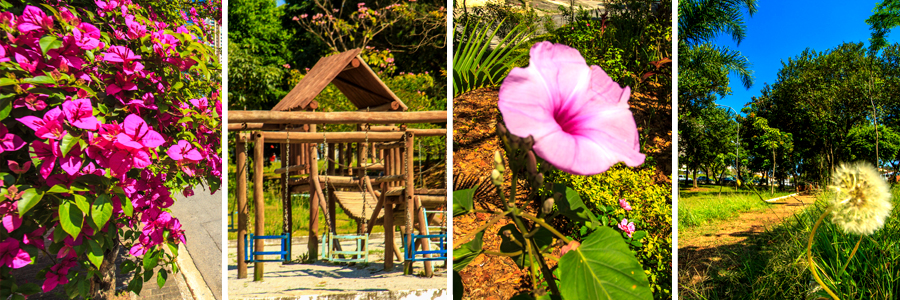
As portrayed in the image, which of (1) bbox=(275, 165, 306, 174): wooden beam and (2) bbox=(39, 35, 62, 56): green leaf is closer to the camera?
(2) bbox=(39, 35, 62, 56): green leaf

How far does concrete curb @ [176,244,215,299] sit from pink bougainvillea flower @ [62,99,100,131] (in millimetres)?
1301

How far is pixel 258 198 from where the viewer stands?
1335mm

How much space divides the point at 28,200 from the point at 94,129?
0.27 meters

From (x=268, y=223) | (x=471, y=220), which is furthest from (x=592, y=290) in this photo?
(x=268, y=223)

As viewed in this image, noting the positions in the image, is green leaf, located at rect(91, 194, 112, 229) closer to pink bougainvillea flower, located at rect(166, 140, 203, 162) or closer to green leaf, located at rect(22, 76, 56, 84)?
pink bougainvillea flower, located at rect(166, 140, 203, 162)

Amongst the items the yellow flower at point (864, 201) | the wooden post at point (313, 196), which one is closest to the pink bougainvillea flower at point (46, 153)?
the wooden post at point (313, 196)

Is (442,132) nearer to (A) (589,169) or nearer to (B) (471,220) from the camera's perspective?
(B) (471,220)

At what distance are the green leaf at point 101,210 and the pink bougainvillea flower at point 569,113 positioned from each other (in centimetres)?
158

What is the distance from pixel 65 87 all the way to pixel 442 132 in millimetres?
1286

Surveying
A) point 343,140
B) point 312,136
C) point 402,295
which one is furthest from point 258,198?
point 402,295

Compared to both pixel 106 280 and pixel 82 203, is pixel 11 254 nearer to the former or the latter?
pixel 82 203

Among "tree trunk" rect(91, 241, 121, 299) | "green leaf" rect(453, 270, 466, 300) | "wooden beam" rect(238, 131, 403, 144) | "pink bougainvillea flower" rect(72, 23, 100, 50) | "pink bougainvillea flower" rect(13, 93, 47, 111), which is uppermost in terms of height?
"pink bougainvillea flower" rect(72, 23, 100, 50)

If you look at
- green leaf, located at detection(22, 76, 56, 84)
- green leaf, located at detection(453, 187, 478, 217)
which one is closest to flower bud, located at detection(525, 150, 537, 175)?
green leaf, located at detection(453, 187, 478, 217)

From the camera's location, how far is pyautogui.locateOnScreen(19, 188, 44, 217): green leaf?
4.15 feet
